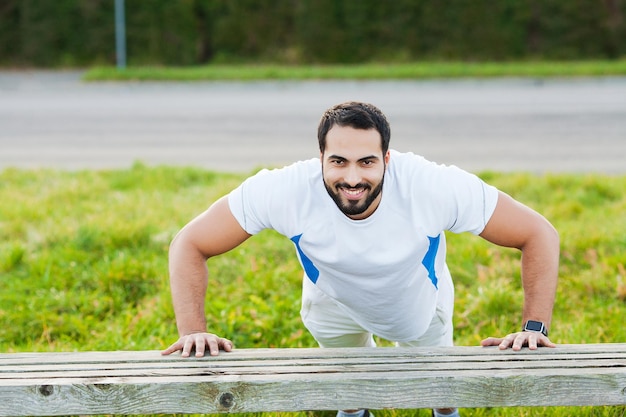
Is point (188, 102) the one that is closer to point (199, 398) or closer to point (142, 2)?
point (142, 2)

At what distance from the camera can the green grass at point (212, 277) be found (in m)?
4.08

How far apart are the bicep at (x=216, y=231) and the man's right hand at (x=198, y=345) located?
1.09 feet

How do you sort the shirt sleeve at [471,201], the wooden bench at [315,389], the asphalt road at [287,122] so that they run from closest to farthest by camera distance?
the wooden bench at [315,389], the shirt sleeve at [471,201], the asphalt road at [287,122]

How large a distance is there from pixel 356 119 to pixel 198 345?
39.4 inches

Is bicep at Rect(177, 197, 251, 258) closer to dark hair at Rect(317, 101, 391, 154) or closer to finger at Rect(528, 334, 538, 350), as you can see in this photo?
dark hair at Rect(317, 101, 391, 154)

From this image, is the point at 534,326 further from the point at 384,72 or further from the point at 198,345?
the point at 384,72

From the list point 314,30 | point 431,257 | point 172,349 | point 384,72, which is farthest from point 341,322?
point 314,30

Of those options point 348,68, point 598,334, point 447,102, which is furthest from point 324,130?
point 348,68

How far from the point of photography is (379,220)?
2.66 m

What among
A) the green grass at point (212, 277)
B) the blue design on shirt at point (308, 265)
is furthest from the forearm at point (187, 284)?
Answer: the green grass at point (212, 277)

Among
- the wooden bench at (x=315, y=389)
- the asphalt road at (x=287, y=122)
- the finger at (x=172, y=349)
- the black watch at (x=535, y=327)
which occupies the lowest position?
the wooden bench at (x=315, y=389)

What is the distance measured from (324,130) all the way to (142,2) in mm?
17302

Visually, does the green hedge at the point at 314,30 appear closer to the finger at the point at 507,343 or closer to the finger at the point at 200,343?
the finger at the point at 507,343

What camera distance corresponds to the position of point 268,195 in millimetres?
2732
